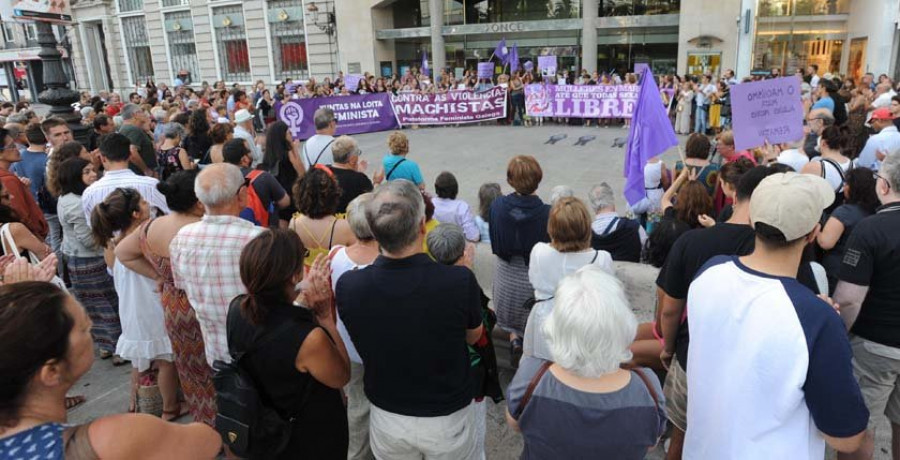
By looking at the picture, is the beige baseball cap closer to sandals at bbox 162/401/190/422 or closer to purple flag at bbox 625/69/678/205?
sandals at bbox 162/401/190/422

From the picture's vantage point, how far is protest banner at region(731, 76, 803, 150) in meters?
5.25

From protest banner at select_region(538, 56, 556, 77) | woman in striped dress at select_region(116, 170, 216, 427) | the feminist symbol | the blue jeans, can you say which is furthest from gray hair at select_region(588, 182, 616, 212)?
protest banner at select_region(538, 56, 556, 77)

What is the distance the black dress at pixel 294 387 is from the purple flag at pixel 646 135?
14.2 feet

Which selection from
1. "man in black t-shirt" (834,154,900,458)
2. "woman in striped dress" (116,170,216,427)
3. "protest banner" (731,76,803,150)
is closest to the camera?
"man in black t-shirt" (834,154,900,458)

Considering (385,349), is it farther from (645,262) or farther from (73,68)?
(73,68)

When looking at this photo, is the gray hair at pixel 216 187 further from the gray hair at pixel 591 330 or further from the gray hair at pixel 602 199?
the gray hair at pixel 602 199

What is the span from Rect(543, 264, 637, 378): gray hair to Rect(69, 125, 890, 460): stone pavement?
1802 mm

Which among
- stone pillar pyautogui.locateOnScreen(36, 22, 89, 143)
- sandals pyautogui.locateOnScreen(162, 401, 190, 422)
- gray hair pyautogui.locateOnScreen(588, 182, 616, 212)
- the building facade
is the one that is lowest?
sandals pyautogui.locateOnScreen(162, 401, 190, 422)

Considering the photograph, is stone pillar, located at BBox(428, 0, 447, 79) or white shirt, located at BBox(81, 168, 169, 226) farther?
stone pillar, located at BBox(428, 0, 447, 79)

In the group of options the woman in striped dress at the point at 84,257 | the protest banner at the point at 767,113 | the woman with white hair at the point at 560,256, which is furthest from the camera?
the protest banner at the point at 767,113

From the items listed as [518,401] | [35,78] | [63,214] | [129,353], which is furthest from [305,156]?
[35,78]

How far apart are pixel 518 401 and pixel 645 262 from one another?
108 inches

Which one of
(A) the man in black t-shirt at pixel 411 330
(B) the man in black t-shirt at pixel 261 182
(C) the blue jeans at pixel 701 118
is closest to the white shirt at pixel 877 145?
(A) the man in black t-shirt at pixel 411 330

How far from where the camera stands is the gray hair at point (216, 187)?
2.96m
